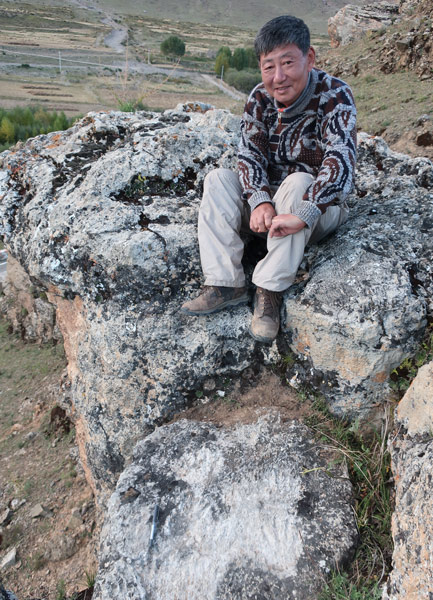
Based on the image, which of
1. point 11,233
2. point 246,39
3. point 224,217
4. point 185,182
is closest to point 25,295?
point 11,233

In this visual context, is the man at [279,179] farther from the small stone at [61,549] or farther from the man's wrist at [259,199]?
the small stone at [61,549]

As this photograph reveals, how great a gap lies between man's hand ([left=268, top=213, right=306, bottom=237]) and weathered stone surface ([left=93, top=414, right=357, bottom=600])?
A: 50.3 inches

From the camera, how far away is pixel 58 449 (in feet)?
18.3

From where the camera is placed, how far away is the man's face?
115 inches

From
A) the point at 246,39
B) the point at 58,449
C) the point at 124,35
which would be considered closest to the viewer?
the point at 58,449

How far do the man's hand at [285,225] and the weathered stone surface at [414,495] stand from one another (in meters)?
1.16

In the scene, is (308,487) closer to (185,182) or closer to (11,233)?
(185,182)

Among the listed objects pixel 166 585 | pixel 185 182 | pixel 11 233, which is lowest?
pixel 166 585

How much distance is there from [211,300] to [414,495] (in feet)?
5.80

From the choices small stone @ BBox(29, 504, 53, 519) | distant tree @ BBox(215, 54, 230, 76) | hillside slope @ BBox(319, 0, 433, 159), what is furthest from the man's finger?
distant tree @ BBox(215, 54, 230, 76)

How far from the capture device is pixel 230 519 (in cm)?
258

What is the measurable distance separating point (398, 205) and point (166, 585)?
3.14 meters

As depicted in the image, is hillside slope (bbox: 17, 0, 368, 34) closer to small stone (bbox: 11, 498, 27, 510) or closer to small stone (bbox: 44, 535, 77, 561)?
small stone (bbox: 11, 498, 27, 510)

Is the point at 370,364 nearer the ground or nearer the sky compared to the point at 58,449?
nearer the sky
